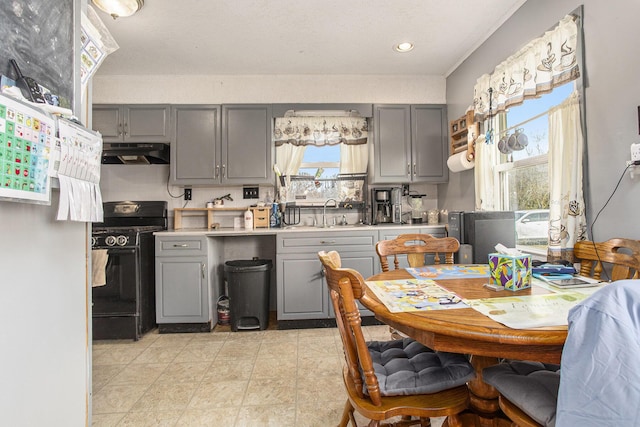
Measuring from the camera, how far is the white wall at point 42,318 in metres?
0.85

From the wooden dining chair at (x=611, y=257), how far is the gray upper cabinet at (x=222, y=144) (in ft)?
8.75

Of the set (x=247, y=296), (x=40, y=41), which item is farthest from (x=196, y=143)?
(x=40, y=41)

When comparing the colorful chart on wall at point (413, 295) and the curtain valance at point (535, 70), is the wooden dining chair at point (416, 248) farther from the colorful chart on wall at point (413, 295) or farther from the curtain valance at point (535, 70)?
the curtain valance at point (535, 70)

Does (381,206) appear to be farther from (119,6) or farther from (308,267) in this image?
(119,6)

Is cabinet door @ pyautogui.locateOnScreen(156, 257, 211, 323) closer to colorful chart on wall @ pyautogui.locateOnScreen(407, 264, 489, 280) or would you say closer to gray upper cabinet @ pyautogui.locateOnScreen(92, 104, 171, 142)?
gray upper cabinet @ pyautogui.locateOnScreen(92, 104, 171, 142)

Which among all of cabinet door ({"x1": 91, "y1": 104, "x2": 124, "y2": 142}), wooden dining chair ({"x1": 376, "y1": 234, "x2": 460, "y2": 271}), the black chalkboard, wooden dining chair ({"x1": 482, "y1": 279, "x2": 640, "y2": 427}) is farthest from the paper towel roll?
cabinet door ({"x1": 91, "y1": 104, "x2": 124, "y2": 142})

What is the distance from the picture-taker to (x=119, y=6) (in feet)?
7.20

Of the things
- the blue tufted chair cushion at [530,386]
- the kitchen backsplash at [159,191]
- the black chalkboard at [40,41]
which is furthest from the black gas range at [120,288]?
the blue tufted chair cushion at [530,386]

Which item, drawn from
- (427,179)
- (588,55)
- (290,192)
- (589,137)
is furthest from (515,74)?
(290,192)

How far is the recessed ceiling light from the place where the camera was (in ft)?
9.28

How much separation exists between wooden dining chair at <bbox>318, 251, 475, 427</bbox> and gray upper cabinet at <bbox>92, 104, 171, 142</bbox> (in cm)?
293

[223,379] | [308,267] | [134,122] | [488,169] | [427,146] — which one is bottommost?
[223,379]

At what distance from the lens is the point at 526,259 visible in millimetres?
1200

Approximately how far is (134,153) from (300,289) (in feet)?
7.21
